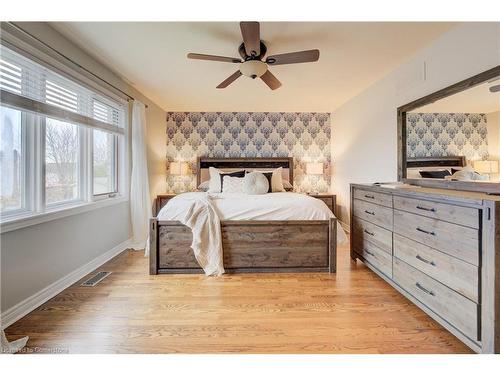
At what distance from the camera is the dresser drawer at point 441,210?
1398 millimetres

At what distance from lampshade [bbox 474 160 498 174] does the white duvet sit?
1270 millimetres

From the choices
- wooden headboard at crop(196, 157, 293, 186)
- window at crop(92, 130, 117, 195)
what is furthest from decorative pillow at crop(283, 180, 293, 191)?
window at crop(92, 130, 117, 195)

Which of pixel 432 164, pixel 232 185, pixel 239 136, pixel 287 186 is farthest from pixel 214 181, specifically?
pixel 432 164

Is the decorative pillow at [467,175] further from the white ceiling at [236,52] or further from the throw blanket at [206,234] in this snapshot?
the throw blanket at [206,234]

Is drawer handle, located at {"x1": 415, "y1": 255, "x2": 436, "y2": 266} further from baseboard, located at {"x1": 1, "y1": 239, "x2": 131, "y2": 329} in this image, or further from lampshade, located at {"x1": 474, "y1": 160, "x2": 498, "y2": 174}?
baseboard, located at {"x1": 1, "y1": 239, "x2": 131, "y2": 329}

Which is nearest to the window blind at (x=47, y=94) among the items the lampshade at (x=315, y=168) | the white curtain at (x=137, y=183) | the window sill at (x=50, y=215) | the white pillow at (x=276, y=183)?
the white curtain at (x=137, y=183)

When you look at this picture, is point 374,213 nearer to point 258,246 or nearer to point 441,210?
point 441,210

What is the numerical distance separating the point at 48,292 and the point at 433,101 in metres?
3.92

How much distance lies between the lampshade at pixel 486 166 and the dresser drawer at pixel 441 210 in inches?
23.3

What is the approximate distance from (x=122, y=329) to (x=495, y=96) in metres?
A: 3.19

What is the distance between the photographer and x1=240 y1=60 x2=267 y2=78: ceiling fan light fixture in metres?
2.36

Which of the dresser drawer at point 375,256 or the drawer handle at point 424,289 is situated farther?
the dresser drawer at point 375,256

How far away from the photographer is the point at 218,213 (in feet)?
8.70
